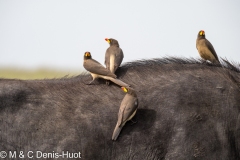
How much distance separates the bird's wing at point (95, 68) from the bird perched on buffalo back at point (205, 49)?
2.47m

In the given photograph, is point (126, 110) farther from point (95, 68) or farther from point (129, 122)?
point (95, 68)

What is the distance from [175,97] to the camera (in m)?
10.1

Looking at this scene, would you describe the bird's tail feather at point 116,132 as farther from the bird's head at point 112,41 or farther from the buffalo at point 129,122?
the bird's head at point 112,41

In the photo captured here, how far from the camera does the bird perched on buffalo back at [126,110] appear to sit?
31.5 feet

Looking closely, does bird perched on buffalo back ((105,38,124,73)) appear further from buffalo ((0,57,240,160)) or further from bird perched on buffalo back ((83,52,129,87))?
buffalo ((0,57,240,160))

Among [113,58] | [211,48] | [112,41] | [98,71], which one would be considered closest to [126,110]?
[98,71]

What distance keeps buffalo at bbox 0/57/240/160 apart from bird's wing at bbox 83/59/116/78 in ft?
0.70

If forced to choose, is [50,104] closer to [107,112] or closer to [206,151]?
[107,112]

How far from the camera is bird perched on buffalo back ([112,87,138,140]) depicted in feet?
31.5
